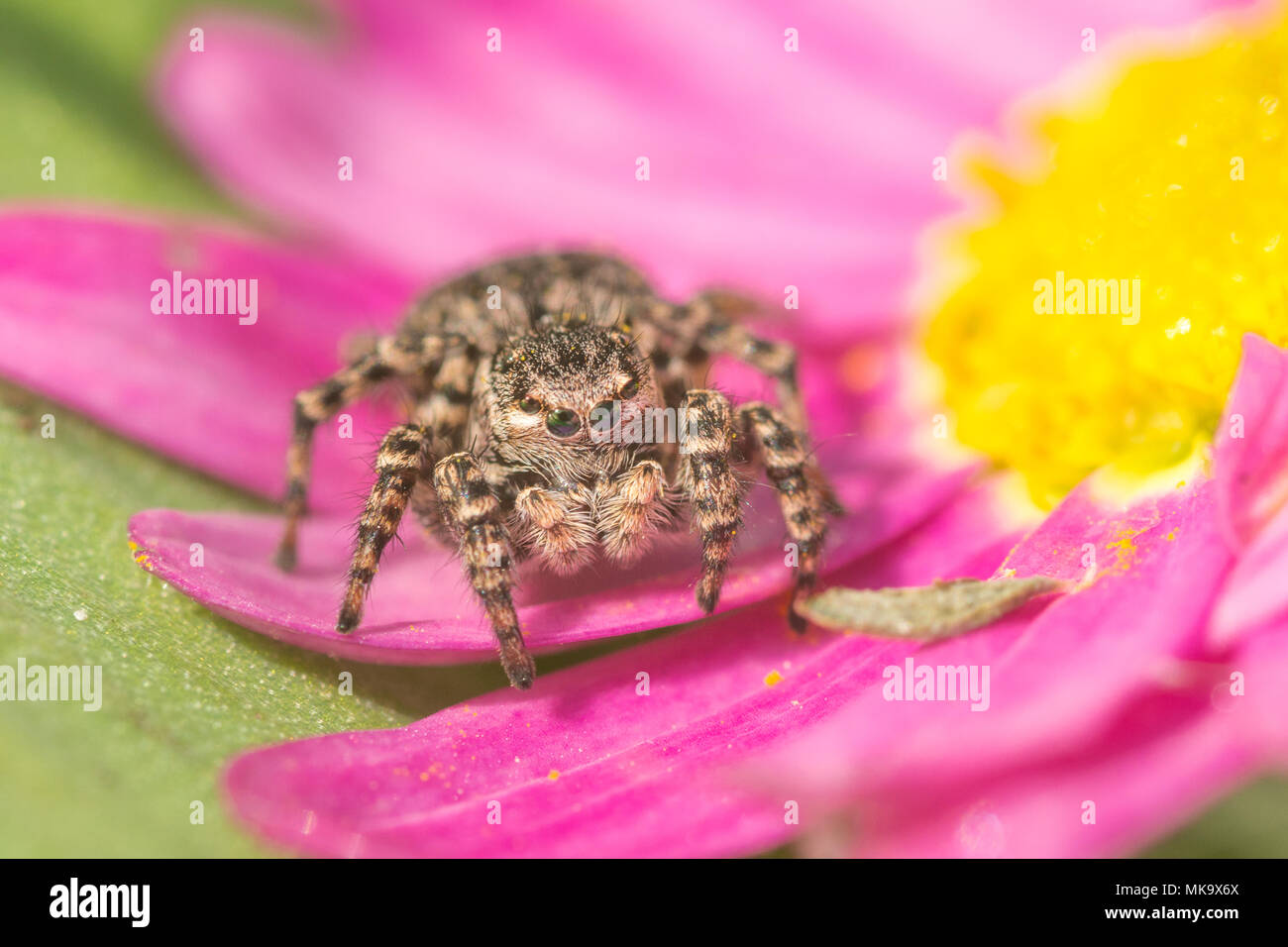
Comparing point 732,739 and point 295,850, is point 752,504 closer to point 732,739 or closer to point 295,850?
point 732,739

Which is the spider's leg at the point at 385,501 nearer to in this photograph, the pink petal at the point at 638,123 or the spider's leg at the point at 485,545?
the spider's leg at the point at 485,545

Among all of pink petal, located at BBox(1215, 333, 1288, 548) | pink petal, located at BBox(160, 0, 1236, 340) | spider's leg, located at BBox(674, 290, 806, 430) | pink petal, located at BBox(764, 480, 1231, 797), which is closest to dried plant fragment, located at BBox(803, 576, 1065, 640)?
pink petal, located at BBox(764, 480, 1231, 797)

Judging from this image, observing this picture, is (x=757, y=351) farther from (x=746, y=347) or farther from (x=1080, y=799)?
(x=1080, y=799)

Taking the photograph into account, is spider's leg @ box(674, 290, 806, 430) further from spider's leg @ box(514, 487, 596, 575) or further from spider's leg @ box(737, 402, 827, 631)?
spider's leg @ box(514, 487, 596, 575)

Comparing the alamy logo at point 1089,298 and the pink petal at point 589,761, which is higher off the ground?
the alamy logo at point 1089,298

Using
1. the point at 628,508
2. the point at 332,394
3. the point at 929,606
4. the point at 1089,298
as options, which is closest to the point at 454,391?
the point at 332,394
